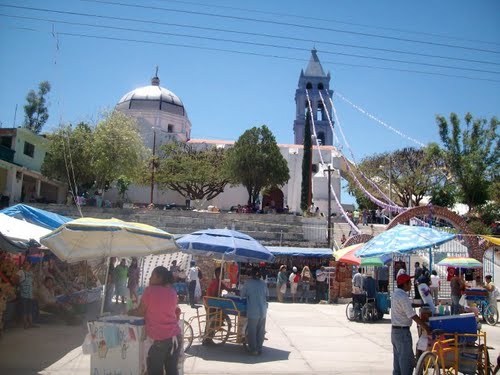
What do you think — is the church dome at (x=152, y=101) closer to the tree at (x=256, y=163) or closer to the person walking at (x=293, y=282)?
the tree at (x=256, y=163)

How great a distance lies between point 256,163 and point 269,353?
29.5m

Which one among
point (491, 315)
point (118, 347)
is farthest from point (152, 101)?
point (118, 347)

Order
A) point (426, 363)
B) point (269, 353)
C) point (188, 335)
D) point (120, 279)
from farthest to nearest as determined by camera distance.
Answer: point (120, 279), point (188, 335), point (269, 353), point (426, 363)

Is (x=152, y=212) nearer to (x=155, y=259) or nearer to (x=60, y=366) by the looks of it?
(x=155, y=259)

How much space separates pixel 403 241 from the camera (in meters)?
10.3

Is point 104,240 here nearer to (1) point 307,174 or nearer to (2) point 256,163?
(2) point 256,163

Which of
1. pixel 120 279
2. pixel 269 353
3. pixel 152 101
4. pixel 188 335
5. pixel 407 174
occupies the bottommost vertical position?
pixel 269 353

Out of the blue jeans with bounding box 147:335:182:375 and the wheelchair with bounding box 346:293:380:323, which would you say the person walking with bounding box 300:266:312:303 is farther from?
the blue jeans with bounding box 147:335:182:375

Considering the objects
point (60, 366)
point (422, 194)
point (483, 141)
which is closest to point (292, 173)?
point (422, 194)

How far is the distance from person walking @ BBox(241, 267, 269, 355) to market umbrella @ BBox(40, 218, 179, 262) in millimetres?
1761

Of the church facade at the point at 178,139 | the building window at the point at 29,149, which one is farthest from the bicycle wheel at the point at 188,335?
the church facade at the point at 178,139

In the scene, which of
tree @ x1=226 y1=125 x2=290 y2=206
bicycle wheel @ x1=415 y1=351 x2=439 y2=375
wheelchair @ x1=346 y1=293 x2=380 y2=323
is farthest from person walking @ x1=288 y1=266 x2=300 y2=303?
tree @ x1=226 y1=125 x2=290 y2=206

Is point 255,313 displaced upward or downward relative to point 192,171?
downward

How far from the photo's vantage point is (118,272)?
1488 cm
